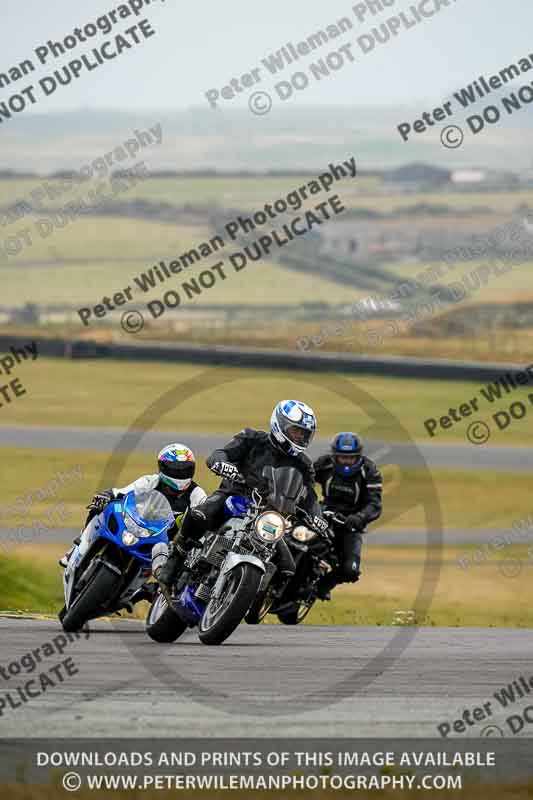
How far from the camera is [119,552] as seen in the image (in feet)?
44.3

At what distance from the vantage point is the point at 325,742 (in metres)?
8.99

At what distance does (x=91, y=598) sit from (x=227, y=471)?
159cm

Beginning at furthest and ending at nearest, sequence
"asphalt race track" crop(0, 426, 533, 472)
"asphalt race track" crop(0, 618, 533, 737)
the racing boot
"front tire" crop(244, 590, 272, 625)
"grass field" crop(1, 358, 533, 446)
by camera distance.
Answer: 1. "grass field" crop(1, 358, 533, 446)
2. "asphalt race track" crop(0, 426, 533, 472)
3. "front tire" crop(244, 590, 272, 625)
4. the racing boot
5. "asphalt race track" crop(0, 618, 533, 737)

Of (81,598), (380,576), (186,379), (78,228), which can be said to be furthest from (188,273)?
(81,598)

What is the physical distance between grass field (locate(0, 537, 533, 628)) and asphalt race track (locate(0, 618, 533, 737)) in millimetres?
5283

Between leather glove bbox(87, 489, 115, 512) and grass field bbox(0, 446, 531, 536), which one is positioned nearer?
leather glove bbox(87, 489, 115, 512)

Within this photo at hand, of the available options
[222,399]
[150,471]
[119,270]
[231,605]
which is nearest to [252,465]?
[231,605]

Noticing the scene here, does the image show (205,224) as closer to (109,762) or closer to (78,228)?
(78,228)

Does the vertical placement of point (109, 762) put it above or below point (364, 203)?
below

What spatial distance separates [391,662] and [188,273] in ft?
399

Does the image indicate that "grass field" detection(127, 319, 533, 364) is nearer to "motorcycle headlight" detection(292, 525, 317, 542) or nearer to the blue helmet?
the blue helmet

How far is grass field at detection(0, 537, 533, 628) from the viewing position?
2083cm

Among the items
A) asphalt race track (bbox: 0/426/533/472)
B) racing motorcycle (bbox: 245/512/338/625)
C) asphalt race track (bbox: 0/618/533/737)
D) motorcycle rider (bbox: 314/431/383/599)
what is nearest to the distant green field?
asphalt race track (bbox: 0/426/533/472)

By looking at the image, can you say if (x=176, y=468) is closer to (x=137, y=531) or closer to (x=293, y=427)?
(x=137, y=531)
